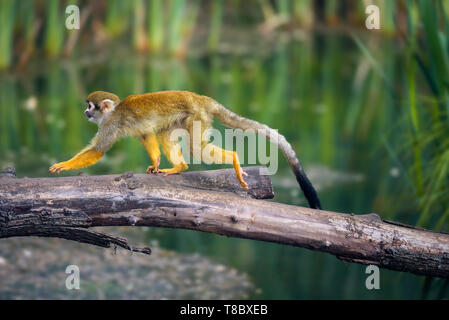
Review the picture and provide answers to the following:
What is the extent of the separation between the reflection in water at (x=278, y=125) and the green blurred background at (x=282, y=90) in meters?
0.02

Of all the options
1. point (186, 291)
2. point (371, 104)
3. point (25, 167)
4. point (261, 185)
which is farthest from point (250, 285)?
point (371, 104)

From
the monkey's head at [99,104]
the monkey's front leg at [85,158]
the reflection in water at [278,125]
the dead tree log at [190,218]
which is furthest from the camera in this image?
the reflection in water at [278,125]

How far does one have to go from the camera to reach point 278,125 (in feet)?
28.5

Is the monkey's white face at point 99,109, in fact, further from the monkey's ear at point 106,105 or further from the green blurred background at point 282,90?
the green blurred background at point 282,90

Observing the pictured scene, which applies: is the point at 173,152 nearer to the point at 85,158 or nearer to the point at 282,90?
the point at 85,158

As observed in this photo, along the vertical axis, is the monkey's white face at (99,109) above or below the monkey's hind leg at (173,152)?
above

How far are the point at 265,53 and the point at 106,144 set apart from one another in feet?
34.4

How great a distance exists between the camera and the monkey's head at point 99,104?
10.7 feet

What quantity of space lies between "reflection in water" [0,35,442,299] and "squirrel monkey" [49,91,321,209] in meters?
0.87

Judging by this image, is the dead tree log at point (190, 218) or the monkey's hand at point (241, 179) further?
the monkey's hand at point (241, 179)

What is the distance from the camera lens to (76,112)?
29.6 feet

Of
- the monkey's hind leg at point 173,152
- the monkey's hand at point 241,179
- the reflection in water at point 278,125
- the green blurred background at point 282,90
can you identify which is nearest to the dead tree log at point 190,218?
the monkey's hand at point 241,179

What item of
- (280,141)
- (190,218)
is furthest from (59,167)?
(280,141)

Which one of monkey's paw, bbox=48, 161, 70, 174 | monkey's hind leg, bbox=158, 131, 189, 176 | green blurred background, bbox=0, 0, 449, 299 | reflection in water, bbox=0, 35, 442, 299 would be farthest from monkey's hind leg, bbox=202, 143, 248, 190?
green blurred background, bbox=0, 0, 449, 299
